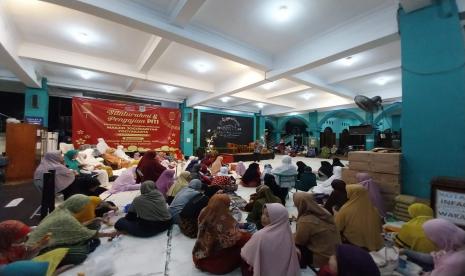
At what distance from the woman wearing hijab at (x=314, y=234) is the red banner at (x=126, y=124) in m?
Answer: 7.81

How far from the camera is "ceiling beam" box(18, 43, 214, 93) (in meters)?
4.36

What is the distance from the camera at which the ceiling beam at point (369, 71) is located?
16.2 ft

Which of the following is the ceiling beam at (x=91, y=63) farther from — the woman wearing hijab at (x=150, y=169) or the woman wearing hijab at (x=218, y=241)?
the woman wearing hijab at (x=218, y=241)

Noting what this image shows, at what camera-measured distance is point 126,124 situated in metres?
8.09

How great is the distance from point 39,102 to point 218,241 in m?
7.81

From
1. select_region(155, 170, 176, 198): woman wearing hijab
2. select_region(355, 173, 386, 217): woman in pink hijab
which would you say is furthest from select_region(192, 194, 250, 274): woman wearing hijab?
select_region(355, 173, 386, 217): woman in pink hijab

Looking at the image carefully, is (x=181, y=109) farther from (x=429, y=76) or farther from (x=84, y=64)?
(x=429, y=76)

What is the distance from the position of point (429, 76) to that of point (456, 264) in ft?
8.42

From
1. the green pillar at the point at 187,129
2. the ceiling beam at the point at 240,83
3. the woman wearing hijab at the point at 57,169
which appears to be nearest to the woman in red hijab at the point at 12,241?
the woman wearing hijab at the point at 57,169

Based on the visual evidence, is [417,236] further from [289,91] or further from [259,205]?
[289,91]

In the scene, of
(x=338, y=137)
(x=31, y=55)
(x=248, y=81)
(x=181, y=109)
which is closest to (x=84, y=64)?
(x=31, y=55)

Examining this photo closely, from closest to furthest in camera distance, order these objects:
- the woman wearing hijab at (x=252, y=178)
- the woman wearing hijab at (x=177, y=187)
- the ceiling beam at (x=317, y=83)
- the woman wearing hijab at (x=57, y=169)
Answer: the woman wearing hijab at (x=57, y=169) → the woman wearing hijab at (x=177, y=187) → the woman wearing hijab at (x=252, y=178) → the ceiling beam at (x=317, y=83)

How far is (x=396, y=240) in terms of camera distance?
7.27 ft

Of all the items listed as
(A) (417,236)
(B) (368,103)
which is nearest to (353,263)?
(A) (417,236)
